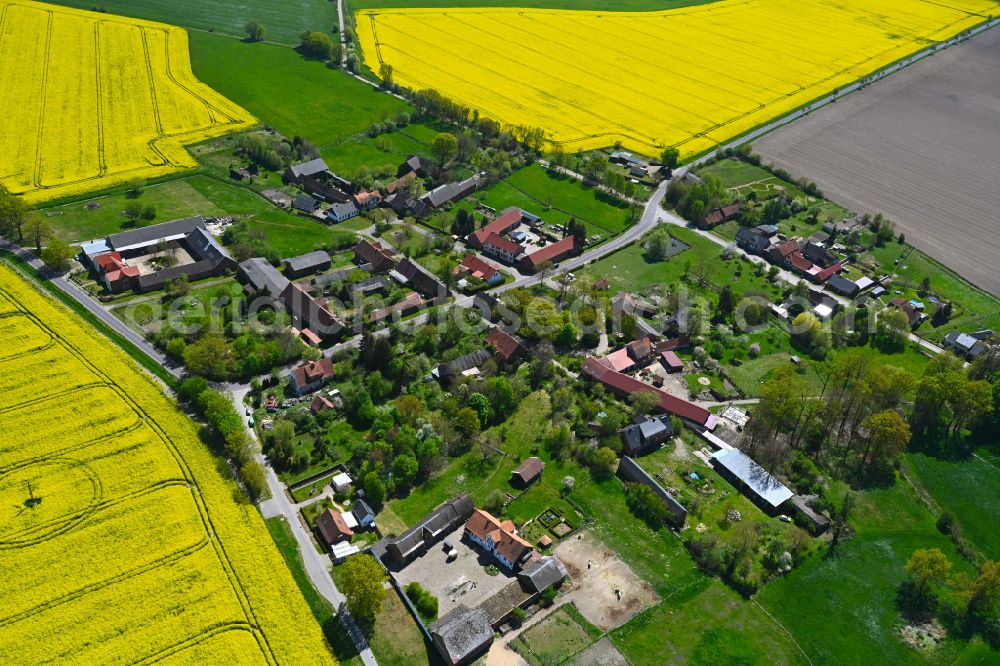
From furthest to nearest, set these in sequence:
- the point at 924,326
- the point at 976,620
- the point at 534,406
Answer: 1. the point at 924,326
2. the point at 534,406
3. the point at 976,620

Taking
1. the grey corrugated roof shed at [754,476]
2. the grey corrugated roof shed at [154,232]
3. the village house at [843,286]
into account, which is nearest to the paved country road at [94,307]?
the grey corrugated roof shed at [154,232]

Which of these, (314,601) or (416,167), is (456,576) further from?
(416,167)

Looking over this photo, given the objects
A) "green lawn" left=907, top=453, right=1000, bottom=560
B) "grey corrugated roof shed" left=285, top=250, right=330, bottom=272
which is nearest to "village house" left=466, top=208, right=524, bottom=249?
"grey corrugated roof shed" left=285, top=250, right=330, bottom=272

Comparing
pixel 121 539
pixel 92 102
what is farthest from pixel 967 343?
pixel 92 102

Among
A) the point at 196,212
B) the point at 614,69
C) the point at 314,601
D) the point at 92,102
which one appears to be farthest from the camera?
the point at 614,69

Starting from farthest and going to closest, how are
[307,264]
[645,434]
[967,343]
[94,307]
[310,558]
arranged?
[307,264], [967,343], [94,307], [645,434], [310,558]

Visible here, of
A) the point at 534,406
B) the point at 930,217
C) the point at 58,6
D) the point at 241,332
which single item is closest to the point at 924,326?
the point at 930,217

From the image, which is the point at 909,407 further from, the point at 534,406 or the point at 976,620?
the point at 534,406
